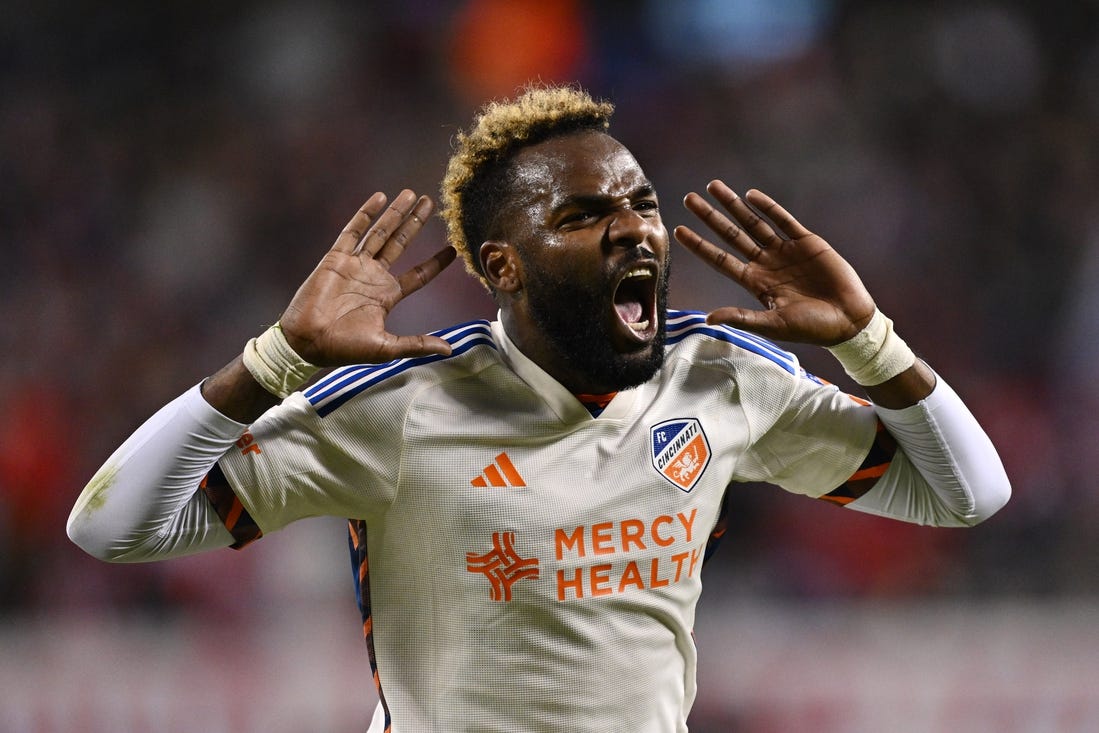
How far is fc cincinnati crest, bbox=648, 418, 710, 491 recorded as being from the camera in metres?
2.36

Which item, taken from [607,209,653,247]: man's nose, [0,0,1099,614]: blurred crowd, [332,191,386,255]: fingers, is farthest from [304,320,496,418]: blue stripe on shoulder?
[0,0,1099,614]: blurred crowd

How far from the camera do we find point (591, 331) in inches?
92.1

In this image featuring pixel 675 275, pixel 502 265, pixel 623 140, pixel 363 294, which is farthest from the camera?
pixel 623 140

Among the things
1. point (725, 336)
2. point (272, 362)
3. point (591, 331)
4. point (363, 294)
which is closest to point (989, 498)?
point (725, 336)

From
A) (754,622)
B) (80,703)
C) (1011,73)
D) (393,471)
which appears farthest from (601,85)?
(393,471)

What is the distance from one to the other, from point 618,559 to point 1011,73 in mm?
5619

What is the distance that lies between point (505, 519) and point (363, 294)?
0.48 meters

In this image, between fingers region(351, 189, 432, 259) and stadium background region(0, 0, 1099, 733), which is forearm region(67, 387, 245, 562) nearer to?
fingers region(351, 189, 432, 259)

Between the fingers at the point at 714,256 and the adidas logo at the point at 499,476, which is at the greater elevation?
the fingers at the point at 714,256

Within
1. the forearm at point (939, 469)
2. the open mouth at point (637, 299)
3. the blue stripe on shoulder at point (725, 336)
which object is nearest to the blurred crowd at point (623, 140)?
the forearm at point (939, 469)

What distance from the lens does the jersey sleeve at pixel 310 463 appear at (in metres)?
2.23

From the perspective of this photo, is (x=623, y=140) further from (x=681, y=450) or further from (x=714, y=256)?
(x=681, y=450)

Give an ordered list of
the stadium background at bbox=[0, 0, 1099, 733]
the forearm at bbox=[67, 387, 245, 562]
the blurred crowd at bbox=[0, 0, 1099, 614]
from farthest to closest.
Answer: the blurred crowd at bbox=[0, 0, 1099, 614]
the stadium background at bbox=[0, 0, 1099, 733]
the forearm at bbox=[67, 387, 245, 562]

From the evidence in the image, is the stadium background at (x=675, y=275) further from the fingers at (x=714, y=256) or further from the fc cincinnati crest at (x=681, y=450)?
the fingers at (x=714, y=256)
